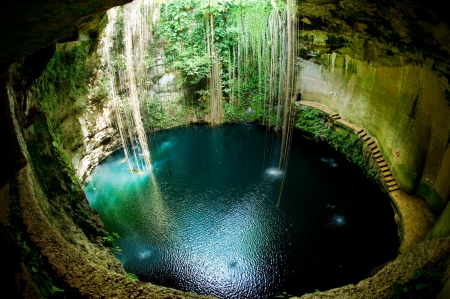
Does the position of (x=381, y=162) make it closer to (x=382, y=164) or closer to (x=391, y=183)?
(x=382, y=164)

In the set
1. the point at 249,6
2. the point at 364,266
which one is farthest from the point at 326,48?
the point at 364,266

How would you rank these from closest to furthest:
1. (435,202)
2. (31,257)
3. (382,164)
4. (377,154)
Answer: (31,257) < (435,202) < (382,164) < (377,154)

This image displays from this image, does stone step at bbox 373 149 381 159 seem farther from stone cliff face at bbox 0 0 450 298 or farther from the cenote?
the cenote

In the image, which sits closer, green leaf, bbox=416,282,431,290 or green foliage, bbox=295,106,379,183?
green leaf, bbox=416,282,431,290

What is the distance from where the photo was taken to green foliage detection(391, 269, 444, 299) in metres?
3.37

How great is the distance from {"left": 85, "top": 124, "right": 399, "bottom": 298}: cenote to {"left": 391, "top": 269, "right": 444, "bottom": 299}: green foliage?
3239 millimetres

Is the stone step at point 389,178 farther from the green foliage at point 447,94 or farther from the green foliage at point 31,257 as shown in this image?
the green foliage at point 31,257

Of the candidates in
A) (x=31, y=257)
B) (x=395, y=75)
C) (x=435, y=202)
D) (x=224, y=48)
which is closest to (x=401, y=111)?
(x=395, y=75)

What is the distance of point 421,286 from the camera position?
3375 mm

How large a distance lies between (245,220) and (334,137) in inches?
239

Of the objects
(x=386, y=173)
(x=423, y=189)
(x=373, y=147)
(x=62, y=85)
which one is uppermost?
(x=62, y=85)

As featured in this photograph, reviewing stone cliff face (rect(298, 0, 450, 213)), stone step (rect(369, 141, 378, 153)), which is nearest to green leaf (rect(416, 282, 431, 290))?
stone cliff face (rect(298, 0, 450, 213))

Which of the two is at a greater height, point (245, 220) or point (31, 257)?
point (31, 257)

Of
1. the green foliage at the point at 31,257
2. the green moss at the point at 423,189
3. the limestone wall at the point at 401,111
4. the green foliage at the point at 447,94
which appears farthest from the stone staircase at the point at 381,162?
the green foliage at the point at 31,257
